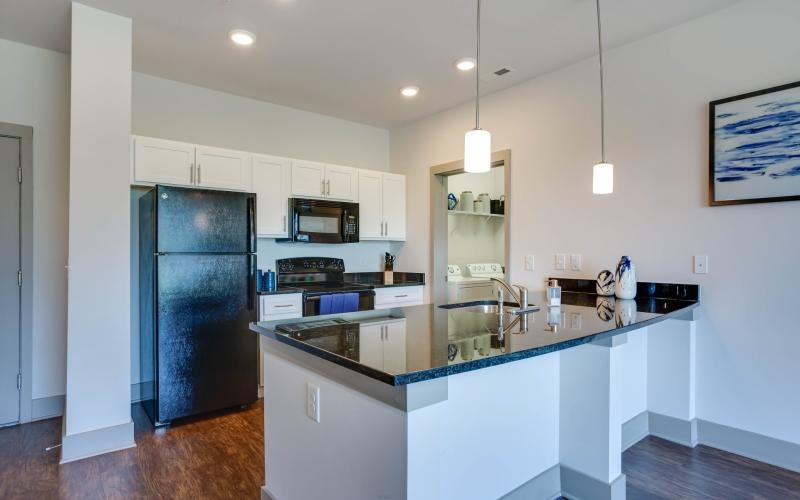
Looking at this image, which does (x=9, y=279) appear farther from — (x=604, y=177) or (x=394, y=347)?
(x=604, y=177)

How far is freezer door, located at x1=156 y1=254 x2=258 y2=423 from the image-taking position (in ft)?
9.50

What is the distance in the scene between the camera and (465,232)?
19.6 ft

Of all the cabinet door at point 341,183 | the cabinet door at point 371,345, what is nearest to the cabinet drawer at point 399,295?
the cabinet door at point 341,183

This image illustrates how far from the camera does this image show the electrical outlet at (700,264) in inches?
103

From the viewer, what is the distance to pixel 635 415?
107 inches

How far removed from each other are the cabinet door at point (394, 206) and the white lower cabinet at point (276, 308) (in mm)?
1374

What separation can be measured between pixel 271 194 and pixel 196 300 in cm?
116

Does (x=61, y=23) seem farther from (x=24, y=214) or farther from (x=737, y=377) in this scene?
(x=737, y=377)

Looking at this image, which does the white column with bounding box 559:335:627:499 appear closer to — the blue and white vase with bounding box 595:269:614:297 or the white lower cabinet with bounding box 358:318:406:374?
the white lower cabinet with bounding box 358:318:406:374

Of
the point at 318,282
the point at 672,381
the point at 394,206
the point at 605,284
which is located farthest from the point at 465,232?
the point at 672,381

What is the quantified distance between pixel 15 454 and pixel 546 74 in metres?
4.43

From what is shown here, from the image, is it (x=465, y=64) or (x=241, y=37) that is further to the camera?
(x=465, y=64)

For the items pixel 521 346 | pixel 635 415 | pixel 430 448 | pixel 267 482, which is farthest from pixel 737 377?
pixel 267 482

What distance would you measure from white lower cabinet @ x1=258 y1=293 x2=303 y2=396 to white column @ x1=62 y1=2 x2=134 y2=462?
3.18ft
